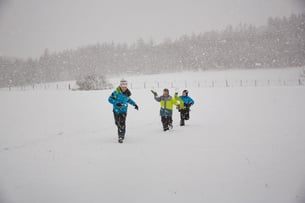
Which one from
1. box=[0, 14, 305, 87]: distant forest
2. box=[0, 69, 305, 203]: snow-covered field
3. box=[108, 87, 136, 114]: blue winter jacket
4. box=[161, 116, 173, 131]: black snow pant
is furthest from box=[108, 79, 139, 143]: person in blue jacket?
box=[0, 14, 305, 87]: distant forest

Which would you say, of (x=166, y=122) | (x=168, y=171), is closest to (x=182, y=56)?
(x=166, y=122)

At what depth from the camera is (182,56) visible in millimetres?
87062

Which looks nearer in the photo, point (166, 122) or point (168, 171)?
point (168, 171)

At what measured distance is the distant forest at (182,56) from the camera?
2840 inches

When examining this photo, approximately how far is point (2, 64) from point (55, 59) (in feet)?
69.2

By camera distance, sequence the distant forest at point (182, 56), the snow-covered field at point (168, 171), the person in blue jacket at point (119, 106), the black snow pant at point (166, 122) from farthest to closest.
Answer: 1. the distant forest at point (182, 56)
2. the black snow pant at point (166, 122)
3. the person in blue jacket at point (119, 106)
4. the snow-covered field at point (168, 171)

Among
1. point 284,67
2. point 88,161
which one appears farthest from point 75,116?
point 284,67

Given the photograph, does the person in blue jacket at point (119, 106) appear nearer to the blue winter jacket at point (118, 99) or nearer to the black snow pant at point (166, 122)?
the blue winter jacket at point (118, 99)

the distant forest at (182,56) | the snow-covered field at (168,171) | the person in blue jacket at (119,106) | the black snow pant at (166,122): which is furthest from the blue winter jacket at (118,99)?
the distant forest at (182,56)

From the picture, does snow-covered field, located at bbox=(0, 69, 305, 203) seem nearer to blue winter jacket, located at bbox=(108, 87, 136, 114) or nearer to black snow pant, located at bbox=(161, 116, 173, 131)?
blue winter jacket, located at bbox=(108, 87, 136, 114)

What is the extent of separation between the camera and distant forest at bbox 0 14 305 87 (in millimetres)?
72125

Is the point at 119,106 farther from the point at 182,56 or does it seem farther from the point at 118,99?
the point at 182,56

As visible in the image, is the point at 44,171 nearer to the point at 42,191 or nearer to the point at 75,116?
the point at 42,191

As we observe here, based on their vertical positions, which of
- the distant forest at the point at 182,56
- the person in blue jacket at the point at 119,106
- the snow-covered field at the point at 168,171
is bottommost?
the snow-covered field at the point at 168,171
